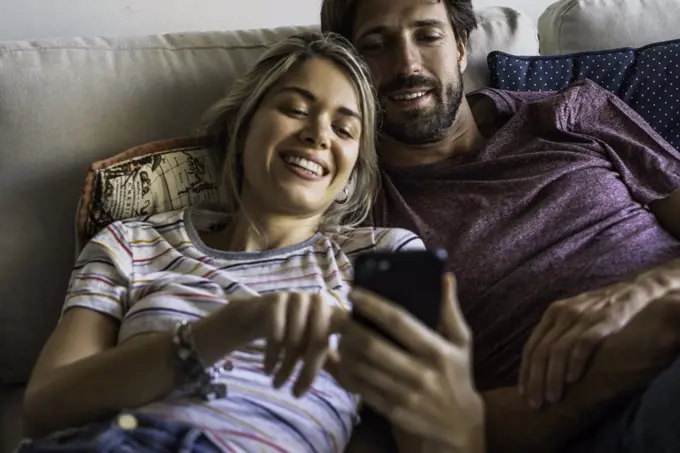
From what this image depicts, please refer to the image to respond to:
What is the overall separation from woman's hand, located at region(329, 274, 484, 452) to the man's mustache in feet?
2.22

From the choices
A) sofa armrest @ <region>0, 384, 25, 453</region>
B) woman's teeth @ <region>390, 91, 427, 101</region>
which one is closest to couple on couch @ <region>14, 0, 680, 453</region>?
woman's teeth @ <region>390, 91, 427, 101</region>

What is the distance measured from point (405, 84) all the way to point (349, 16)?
20 centimetres

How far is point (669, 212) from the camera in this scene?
1.30 metres

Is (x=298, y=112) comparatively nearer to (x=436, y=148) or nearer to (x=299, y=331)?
(x=436, y=148)

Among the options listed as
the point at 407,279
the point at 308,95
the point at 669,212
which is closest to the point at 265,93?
the point at 308,95

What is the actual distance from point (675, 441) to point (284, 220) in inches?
26.0

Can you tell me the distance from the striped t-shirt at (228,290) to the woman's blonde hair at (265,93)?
0.26 feet

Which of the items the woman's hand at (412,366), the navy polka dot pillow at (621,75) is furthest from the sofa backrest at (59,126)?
the woman's hand at (412,366)

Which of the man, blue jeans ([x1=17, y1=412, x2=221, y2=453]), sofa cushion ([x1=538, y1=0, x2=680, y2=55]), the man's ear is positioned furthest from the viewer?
sofa cushion ([x1=538, y1=0, x2=680, y2=55])

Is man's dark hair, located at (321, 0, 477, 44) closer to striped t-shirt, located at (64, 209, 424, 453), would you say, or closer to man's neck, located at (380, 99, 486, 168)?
man's neck, located at (380, 99, 486, 168)

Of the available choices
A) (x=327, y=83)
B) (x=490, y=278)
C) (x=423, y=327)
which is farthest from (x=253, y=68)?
(x=423, y=327)

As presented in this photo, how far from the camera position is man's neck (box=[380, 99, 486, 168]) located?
4.73 feet

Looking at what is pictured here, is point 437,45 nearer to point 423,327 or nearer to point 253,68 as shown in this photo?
point 253,68

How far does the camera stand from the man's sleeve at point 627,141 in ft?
4.39
